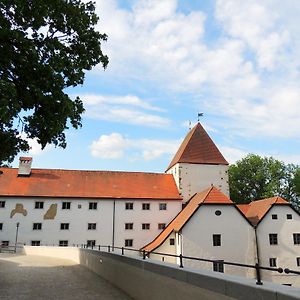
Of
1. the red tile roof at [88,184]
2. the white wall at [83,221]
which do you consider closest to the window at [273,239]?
the white wall at [83,221]

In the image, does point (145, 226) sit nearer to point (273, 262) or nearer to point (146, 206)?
point (146, 206)

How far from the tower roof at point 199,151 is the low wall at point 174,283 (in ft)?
108

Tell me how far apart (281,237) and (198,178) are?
12.9 m

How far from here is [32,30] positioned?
11875mm

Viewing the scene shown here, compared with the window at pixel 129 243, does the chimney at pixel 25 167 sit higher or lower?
higher

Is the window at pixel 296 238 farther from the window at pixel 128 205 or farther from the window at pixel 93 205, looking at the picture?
the window at pixel 93 205

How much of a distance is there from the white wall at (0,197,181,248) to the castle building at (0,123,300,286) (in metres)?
0.11

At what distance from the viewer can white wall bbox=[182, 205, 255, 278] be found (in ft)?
111

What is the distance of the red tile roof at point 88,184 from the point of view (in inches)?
1598

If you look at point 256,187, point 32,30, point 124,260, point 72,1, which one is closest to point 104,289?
point 124,260

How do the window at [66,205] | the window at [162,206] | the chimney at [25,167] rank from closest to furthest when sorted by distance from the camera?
1. the window at [66,205]
2. the window at [162,206]
3. the chimney at [25,167]

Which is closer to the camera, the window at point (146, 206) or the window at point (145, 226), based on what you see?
the window at point (145, 226)

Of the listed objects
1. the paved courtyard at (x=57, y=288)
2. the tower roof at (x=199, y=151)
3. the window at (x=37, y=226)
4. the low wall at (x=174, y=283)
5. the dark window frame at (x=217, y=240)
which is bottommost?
the paved courtyard at (x=57, y=288)

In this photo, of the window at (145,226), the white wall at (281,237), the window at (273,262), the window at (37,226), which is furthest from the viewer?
the window at (145,226)
